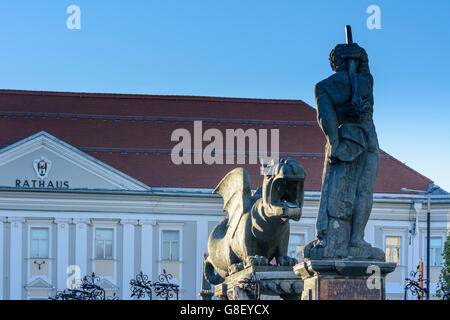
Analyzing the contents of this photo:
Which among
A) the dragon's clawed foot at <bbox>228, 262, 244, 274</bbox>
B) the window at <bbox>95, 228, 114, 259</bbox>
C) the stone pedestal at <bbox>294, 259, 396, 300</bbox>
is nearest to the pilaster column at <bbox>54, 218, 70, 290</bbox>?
the window at <bbox>95, 228, 114, 259</bbox>

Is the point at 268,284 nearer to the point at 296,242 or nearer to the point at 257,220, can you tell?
the point at 257,220

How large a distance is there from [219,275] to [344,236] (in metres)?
4.39

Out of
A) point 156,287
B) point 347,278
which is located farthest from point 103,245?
point 347,278

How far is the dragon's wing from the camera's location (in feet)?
41.0

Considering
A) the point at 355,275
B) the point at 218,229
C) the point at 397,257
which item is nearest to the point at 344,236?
the point at 355,275

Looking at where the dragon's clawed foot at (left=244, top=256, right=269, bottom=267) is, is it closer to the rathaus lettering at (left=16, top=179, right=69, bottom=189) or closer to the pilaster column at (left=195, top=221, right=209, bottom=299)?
the rathaus lettering at (left=16, top=179, right=69, bottom=189)

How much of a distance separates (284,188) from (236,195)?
220cm

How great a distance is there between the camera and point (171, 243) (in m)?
45.8

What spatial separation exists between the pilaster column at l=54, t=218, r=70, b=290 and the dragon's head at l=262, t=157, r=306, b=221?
33767 millimetres

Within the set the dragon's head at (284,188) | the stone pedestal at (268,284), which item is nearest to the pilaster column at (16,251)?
the stone pedestal at (268,284)

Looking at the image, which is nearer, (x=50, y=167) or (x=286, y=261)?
(x=286, y=261)

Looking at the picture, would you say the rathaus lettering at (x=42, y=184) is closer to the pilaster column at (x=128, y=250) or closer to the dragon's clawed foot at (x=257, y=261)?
the pilaster column at (x=128, y=250)

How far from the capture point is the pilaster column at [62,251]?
145ft
